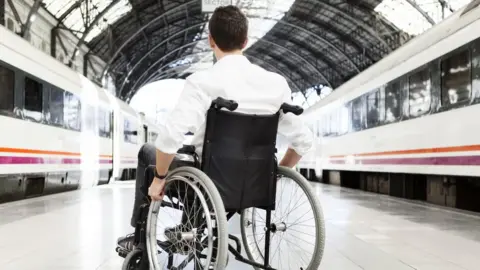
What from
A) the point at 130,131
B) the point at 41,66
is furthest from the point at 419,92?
the point at 130,131

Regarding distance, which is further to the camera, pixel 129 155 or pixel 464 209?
pixel 129 155

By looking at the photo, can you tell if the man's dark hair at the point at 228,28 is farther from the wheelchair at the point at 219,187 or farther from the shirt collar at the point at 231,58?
the wheelchair at the point at 219,187

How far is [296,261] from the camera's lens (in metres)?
4.77

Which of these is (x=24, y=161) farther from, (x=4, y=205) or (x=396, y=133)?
(x=396, y=133)

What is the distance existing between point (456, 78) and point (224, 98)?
6955mm

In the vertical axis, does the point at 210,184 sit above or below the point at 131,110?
below

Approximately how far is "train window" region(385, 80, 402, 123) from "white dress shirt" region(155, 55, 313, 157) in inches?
367

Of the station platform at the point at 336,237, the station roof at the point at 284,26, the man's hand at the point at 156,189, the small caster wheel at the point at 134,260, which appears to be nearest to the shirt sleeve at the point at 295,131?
the man's hand at the point at 156,189

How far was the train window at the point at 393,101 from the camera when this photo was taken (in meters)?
12.4

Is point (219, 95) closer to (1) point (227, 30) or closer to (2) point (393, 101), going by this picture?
(1) point (227, 30)

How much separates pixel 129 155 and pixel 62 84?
1084 centimetres

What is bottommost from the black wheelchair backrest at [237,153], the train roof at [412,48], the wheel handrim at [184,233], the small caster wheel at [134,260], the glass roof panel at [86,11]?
the small caster wheel at [134,260]

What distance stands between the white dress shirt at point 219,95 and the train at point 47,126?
4153mm

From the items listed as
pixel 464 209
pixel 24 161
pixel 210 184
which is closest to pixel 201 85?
pixel 210 184
